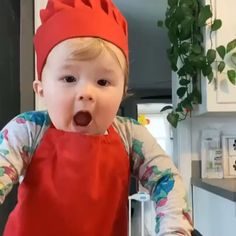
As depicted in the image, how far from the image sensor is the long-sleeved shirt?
681 millimetres

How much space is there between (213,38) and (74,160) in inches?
51.3

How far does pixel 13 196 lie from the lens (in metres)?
1.38

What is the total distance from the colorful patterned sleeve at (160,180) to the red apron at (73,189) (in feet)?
0.10

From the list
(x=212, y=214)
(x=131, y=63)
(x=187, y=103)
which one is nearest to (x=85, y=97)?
(x=187, y=103)

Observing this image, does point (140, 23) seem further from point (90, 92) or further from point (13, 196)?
point (90, 92)

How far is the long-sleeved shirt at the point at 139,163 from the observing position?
681mm

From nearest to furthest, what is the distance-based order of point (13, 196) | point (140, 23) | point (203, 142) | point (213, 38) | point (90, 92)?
point (90, 92)
point (13, 196)
point (213, 38)
point (203, 142)
point (140, 23)

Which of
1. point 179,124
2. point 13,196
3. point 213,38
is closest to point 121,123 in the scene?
point 13,196

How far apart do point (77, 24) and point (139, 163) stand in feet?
0.84

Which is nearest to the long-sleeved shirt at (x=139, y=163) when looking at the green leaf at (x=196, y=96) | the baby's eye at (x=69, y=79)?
the baby's eye at (x=69, y=79)

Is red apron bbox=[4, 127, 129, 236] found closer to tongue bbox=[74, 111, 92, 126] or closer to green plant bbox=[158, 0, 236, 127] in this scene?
tongue bbox=[74, 111, 92, 126]

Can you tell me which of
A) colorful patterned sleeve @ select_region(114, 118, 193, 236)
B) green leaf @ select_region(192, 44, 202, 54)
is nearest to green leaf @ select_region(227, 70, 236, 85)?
green leaf @ select_region(192, 44, 202, 54)

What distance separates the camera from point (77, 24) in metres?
0.69

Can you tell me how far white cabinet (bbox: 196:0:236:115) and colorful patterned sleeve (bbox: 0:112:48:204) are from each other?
117 cm
